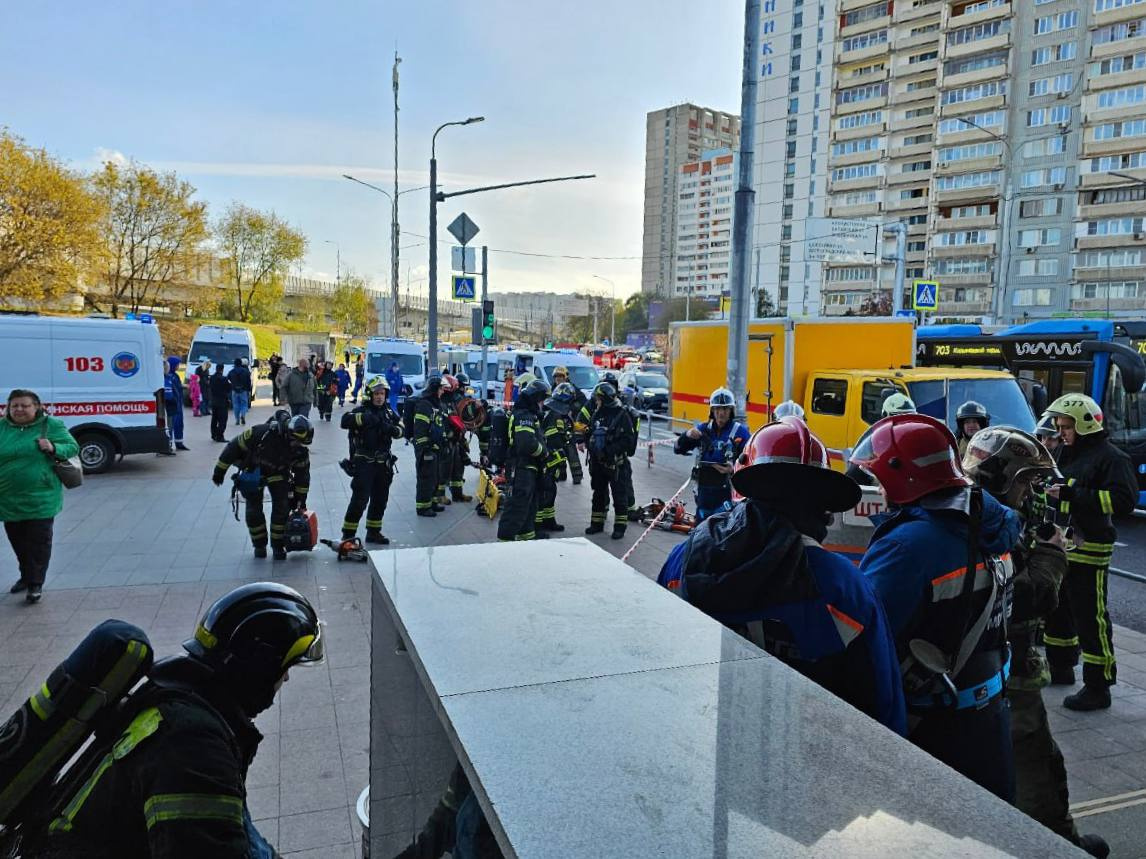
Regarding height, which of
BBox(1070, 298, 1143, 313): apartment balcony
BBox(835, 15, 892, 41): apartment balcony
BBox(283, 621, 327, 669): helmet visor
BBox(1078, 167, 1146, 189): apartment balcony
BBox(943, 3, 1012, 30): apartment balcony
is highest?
BBox(835, 15, 892, 41): apartment balcony

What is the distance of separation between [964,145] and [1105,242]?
517 inches

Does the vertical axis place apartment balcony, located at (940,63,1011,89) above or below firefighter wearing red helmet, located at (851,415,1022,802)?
above

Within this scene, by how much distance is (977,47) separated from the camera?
63.3 m

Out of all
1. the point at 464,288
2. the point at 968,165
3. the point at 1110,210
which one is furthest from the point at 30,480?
the point at 968,165

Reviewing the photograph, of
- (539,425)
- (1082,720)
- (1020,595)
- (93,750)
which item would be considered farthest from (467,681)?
(539,425)

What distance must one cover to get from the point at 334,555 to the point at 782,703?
26.1 feet

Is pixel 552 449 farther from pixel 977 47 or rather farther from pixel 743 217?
pixel 977 47

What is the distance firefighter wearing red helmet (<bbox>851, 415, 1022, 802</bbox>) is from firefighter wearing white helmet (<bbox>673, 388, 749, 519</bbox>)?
542 cm

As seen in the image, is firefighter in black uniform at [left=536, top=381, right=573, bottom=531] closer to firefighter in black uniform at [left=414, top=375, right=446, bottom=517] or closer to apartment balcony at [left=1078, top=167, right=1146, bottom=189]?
firefighter in black uniform at [left=414, top=375, right=446, bottom=517]

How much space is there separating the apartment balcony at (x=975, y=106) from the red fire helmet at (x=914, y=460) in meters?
71.2

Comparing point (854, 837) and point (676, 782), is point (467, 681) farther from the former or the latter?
point (854, 837)

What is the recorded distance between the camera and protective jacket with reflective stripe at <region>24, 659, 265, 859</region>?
1.72 meters

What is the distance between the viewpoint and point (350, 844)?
12.2 feet

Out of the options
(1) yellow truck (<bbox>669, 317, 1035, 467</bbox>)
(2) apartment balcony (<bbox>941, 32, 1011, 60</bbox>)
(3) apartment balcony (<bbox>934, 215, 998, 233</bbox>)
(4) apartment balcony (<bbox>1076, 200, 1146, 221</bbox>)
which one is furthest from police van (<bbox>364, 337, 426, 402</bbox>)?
(2) apartment balcony (<bbox>941, 32, 1011, 60</bbox>)
